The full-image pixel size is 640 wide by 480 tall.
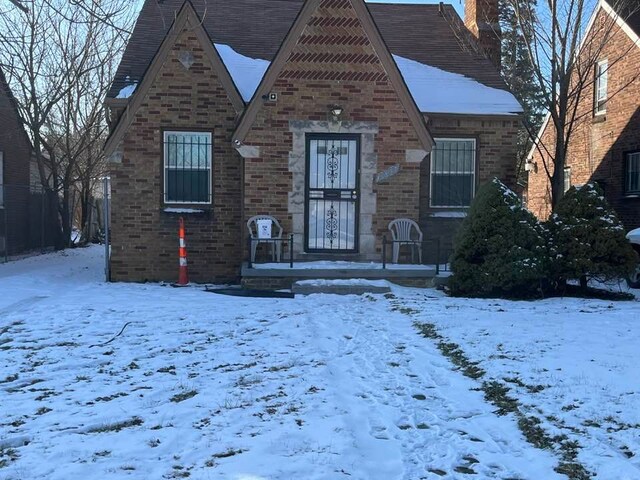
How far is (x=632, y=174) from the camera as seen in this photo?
52.0 ft

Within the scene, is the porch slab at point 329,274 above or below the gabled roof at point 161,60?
below

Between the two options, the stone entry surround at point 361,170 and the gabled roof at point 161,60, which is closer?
the stone entry surround at point 361,170

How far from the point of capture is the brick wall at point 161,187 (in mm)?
11375

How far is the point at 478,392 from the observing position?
15.4 feet

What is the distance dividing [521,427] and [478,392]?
2.51 feet

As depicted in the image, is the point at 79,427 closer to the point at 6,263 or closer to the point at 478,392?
the point at 478,392

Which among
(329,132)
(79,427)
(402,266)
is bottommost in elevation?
(79,427)

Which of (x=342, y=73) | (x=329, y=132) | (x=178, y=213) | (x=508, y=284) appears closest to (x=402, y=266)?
(x=508, y=284)

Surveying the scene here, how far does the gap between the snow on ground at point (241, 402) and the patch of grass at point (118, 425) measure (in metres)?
0.01

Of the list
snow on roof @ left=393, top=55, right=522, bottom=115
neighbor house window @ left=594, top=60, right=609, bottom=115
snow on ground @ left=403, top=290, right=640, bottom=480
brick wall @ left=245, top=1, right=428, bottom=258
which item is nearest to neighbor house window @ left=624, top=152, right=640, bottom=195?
neighbor house window @ left=594, top=60, right=609, bottom=115

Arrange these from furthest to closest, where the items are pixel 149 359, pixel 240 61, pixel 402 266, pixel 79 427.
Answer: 1. pixel 240 61
2. pixel 402 266
3. pixel 149 359
4. pixel 79 427

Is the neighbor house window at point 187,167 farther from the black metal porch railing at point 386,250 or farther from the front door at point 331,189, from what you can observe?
the front door at point 331,189

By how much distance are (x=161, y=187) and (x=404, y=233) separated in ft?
16.2

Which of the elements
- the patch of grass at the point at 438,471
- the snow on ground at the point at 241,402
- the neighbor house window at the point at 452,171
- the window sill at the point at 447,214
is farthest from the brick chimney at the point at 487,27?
the patch of grass at the point at 438,471
